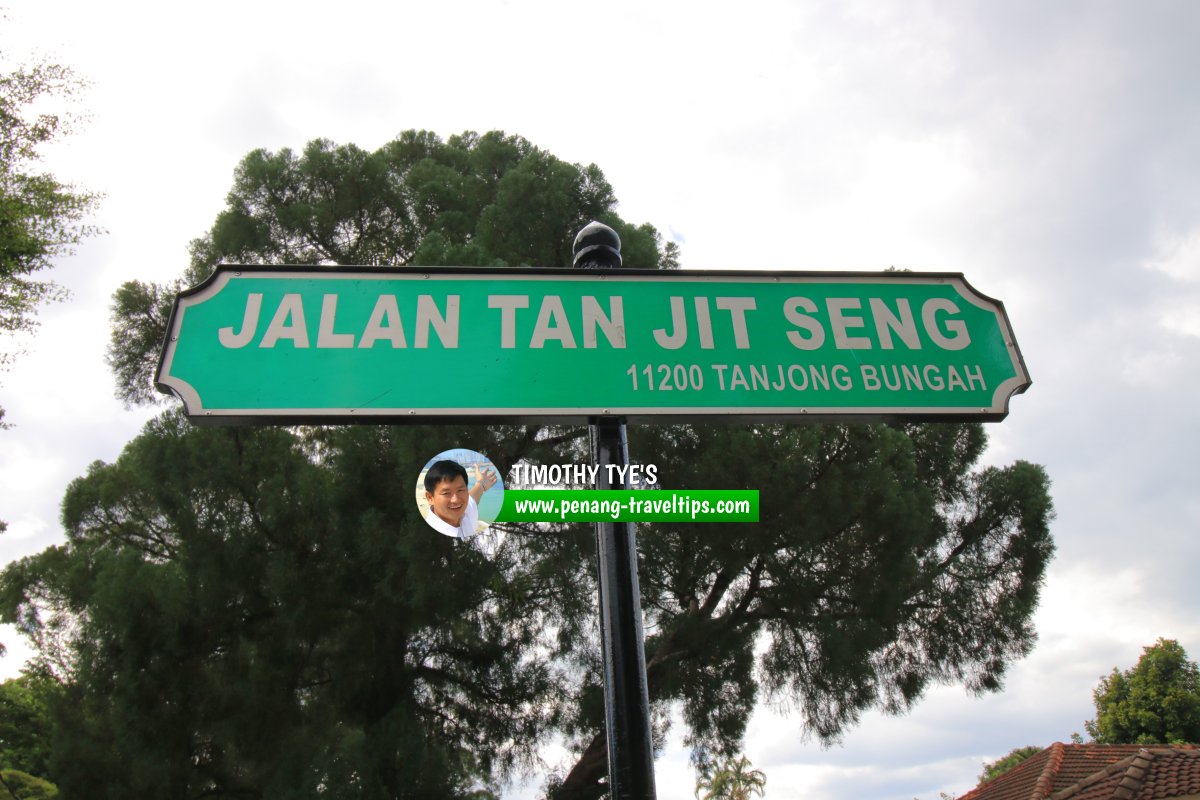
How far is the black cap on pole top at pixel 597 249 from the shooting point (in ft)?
4.58

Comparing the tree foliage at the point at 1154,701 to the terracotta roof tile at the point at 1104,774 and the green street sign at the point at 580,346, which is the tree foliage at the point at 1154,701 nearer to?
the terracotta roof tile at the point at 1104,774

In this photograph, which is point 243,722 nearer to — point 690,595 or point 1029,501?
point 690,595

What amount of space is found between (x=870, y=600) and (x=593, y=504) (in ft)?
22.9

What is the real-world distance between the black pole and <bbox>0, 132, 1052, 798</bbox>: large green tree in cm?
529

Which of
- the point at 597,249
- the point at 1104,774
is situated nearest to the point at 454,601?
the point at 597,249

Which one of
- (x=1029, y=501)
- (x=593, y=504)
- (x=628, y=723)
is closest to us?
(x=628, y=723)

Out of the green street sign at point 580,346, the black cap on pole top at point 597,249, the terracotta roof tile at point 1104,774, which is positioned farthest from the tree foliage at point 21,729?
the black cap on pole top at point 597,249

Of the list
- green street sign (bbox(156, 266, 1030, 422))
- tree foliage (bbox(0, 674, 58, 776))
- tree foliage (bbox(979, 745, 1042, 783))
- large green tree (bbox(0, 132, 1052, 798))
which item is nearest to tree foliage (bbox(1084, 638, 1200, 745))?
tree foliage (bbox(979, 745, 1042, 783))

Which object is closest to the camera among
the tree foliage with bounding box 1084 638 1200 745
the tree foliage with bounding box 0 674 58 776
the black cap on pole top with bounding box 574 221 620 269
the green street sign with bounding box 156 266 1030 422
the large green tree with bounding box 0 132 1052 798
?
the green street sign with bounding box 156 266 1030 422

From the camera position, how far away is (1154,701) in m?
20.9

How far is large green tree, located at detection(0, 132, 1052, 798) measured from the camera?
6445 mm

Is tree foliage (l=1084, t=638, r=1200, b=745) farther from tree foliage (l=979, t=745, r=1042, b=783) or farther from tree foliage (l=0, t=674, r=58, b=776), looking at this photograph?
tree foliage (l=0, t=674, r=58, b=776)

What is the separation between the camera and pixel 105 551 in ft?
24.7

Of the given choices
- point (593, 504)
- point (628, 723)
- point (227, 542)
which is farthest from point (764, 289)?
point (227, 542)
